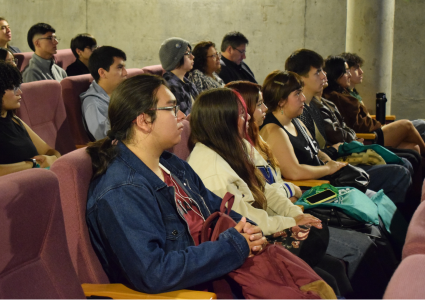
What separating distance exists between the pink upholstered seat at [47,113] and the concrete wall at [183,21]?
3894 millimetres

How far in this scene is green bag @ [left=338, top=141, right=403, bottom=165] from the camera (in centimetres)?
343

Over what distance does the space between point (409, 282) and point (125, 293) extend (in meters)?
0.81

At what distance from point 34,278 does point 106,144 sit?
48 centimetres

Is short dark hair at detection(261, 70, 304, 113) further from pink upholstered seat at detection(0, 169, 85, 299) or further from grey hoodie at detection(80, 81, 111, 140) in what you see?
pink upholstered seat at detection(0, 169, 85, 299)

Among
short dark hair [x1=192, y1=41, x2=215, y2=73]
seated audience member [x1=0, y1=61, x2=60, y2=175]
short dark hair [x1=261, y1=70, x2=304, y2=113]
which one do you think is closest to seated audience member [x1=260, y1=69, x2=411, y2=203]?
short dark hair [x1=261, y1=70, x2=304, y2=113]

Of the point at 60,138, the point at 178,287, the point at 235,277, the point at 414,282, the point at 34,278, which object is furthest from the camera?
the point at 60,138

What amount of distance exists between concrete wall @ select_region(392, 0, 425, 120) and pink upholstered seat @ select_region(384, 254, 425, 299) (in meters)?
6.70

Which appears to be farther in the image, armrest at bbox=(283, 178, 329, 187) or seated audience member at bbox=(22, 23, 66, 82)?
seated audience member at bbox=(22, 23, 66, 82)

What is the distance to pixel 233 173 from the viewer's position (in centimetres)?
204

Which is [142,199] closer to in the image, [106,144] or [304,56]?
[106,144]

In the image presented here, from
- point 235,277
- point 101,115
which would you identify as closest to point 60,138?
point 101,115

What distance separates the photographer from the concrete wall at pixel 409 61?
22.7ft

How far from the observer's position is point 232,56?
17.6 ft

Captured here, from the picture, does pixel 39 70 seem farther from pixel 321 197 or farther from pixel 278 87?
pixel 321 197
